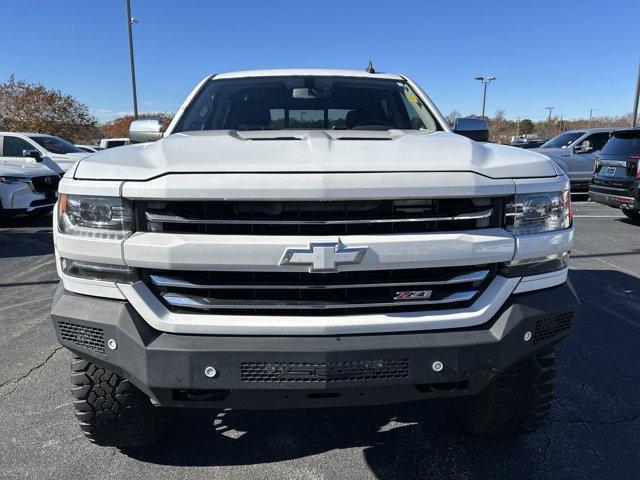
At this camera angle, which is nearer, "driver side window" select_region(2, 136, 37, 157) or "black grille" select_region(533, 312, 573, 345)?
"black grille" select_region(533, 312, 573, 345)

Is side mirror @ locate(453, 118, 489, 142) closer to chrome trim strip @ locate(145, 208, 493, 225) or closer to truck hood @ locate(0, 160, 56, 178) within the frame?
chrome trim strip @ locate(145, 208, 493, 225)

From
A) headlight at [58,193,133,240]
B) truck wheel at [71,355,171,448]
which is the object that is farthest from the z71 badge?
truck wheel at [71,355,171,448]

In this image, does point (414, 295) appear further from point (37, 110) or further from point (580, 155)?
point (37, 110)

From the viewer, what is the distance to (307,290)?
6.32 feet

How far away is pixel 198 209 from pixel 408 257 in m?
0.83

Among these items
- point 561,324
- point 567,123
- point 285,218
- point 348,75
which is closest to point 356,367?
point 285,218

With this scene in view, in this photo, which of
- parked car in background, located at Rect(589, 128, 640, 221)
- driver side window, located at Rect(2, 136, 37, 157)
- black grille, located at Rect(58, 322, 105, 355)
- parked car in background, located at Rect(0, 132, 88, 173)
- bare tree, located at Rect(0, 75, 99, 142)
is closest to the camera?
black grille, located at Rect(58, 322, 105, 355)

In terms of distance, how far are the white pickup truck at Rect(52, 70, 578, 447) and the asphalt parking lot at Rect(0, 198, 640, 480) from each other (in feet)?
2.06

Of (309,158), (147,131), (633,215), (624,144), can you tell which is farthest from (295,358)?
(633,215)

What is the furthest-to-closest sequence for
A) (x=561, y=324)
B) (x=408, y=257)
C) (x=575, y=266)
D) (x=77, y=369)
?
(x=575, y=266)
(x=77, y=369)
(x=561, y=324)
(x=408, y=257)

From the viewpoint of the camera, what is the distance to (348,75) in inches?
150

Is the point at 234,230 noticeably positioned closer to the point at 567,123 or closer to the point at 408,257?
the point at 408,257

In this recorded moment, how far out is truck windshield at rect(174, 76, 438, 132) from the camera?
3416mm

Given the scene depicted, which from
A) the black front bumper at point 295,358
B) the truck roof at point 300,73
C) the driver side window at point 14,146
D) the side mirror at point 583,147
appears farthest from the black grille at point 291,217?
the side mirror at point 583,147
